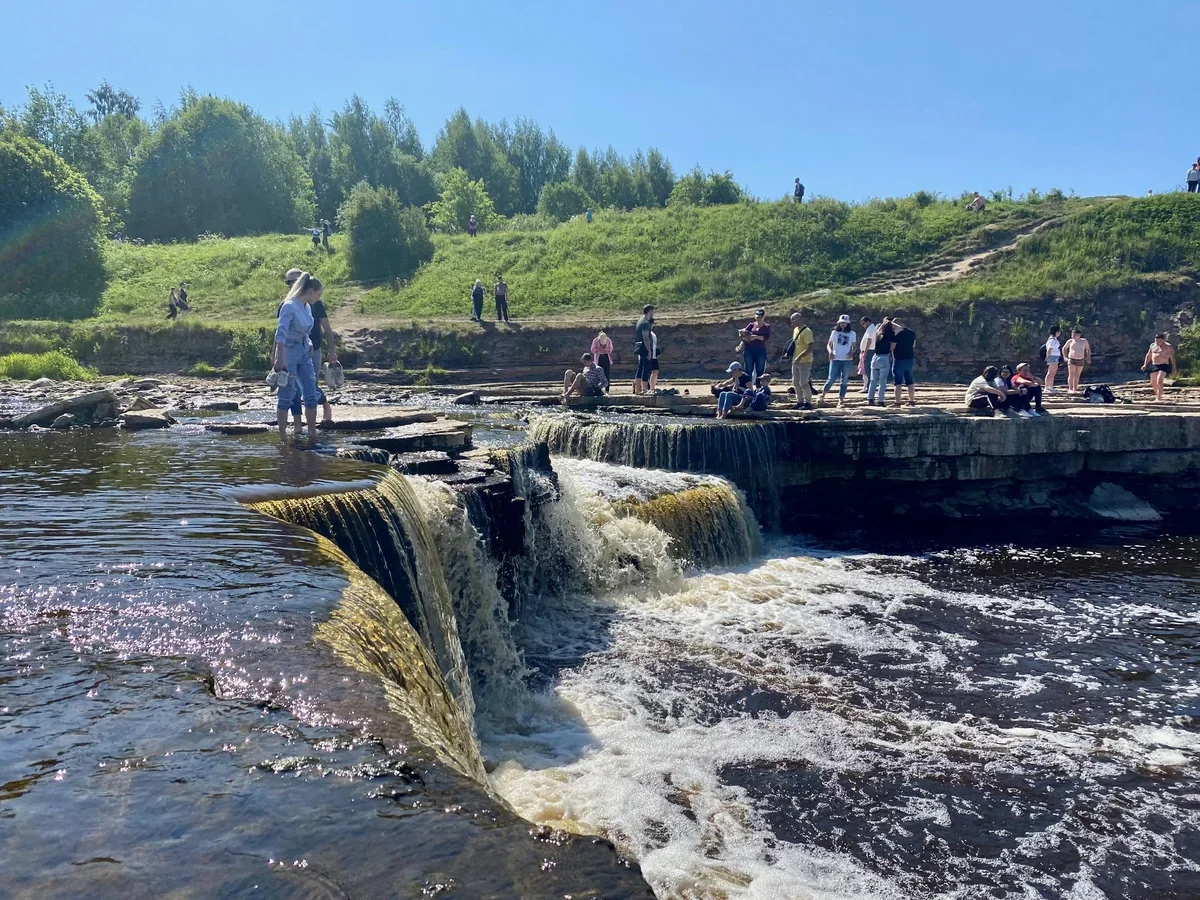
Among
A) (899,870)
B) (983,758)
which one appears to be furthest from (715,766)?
(983,758)

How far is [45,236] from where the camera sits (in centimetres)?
3253

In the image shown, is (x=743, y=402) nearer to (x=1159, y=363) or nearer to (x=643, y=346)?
(x=643, y=346)

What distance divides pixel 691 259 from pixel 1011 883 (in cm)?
2680

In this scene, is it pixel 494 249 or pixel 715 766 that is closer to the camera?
pixel 715 766

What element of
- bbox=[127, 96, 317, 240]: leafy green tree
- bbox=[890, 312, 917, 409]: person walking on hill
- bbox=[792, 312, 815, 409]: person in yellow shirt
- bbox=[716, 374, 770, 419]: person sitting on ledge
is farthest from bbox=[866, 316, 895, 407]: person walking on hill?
bbox=[127, 96, 317, 240]: leafy green tree

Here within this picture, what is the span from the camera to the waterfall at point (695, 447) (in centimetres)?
1311

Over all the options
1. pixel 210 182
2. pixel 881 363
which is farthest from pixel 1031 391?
pixel 210 182

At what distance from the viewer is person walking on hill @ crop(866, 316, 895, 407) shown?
1504 centimetres

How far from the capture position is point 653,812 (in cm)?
546

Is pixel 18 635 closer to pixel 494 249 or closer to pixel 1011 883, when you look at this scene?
pixel 1011 883

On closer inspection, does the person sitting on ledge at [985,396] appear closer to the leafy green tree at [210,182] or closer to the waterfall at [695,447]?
the waterfall at [695,447]

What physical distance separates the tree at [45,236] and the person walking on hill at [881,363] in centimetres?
2693

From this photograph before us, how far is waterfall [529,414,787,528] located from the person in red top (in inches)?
73.2

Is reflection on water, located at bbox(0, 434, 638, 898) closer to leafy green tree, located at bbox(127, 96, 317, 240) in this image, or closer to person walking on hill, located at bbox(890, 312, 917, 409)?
person walking on hill, located at bbox(890, 312, 917, 409)
